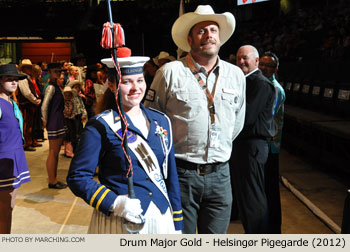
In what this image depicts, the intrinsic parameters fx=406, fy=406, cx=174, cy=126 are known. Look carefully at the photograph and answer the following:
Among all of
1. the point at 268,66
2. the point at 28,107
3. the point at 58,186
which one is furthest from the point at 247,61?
the point at 28,107

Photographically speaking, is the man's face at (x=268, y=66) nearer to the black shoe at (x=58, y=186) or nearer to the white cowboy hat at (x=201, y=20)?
the white cowboy hat at (x=201, y=20)

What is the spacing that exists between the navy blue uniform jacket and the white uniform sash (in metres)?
0.02

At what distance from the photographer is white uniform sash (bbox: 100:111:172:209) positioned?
6.41 ft

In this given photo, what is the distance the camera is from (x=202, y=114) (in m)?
2.63

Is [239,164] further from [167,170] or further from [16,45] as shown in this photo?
[16,45]

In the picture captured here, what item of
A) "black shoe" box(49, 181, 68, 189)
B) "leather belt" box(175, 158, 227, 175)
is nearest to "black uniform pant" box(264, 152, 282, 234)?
"leather belt" box(175, 158, 227, 175)

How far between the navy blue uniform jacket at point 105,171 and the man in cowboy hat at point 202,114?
609 mm

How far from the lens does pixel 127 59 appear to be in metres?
1.93

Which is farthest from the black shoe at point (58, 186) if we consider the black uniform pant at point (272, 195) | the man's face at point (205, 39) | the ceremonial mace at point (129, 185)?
the ceremonial mace at point (129, 185)

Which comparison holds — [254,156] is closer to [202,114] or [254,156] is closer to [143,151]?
[202,114]

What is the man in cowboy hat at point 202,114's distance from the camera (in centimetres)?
262

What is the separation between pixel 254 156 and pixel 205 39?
1.38 m

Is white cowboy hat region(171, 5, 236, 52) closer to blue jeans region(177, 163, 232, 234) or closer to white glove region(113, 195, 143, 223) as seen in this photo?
blue jeans region(177, 163, 232, 234)

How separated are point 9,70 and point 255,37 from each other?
13378 millimetres
